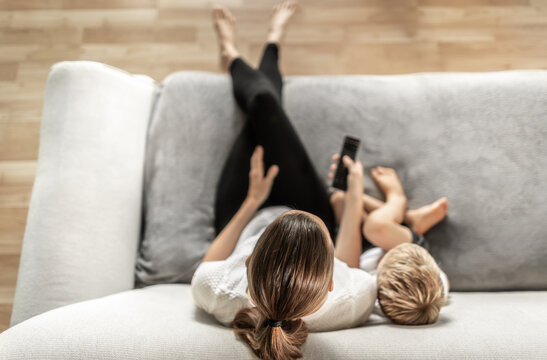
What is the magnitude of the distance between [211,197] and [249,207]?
0.48 feet

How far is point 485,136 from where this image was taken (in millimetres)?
1172

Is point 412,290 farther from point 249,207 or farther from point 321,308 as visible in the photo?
point 249,207

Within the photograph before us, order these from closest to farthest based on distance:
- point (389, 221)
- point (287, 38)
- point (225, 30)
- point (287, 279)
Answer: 1. point (287, 279)
2. point (389, 221)
3. point (225, 30)
4. point (287, 38)

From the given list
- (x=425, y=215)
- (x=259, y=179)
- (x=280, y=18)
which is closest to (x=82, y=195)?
(x=259, y=179)

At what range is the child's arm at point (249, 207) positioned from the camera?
1.09 metres

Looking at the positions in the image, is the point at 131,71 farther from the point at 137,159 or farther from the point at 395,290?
the point at 395,290

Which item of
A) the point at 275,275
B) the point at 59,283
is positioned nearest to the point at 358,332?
the point at 275,275

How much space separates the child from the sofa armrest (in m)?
0.64

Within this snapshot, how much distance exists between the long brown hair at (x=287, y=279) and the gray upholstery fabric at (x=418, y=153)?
1.57 ft

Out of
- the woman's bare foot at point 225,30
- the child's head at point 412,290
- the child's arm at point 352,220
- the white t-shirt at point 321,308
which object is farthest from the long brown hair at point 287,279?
the woman's bare foot at point 225,30

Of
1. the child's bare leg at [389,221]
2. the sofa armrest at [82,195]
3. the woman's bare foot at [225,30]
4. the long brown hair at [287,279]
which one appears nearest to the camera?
the long brown hair at [287,279]

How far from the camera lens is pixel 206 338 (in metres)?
0.78

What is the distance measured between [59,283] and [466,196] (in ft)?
3.75

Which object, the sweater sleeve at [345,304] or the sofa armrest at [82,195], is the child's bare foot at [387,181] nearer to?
the sweater sleeve at [345,304]
